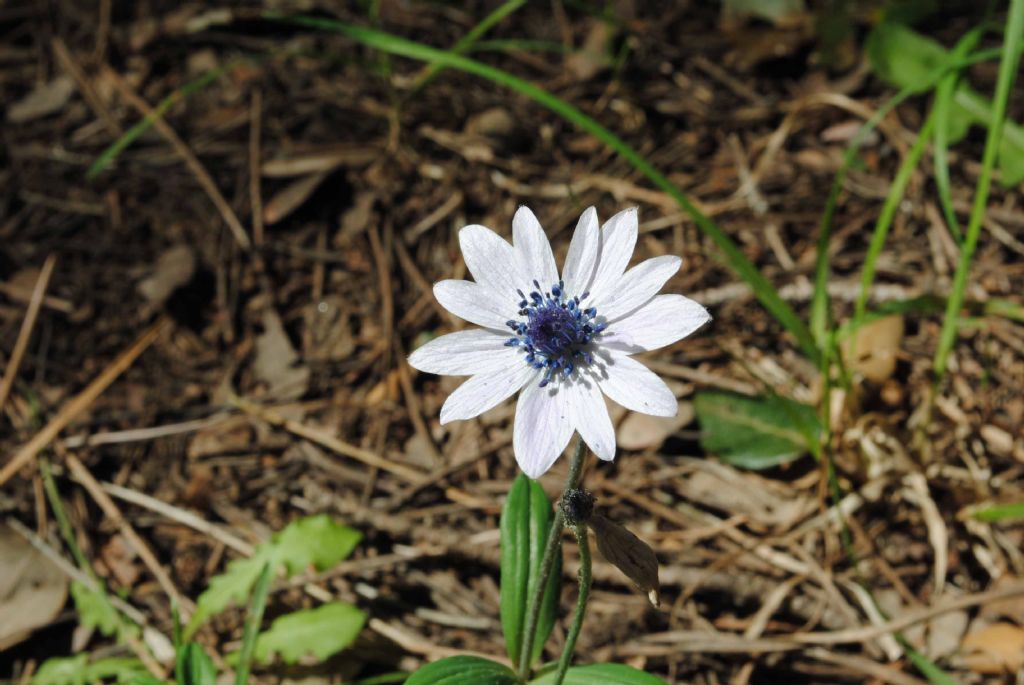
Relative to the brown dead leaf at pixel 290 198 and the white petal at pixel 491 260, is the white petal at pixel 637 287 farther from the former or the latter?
the brown dead leaf at pixel 290 198

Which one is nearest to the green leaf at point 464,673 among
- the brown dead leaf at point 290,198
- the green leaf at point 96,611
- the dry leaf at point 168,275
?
the green leaf at point 96,611

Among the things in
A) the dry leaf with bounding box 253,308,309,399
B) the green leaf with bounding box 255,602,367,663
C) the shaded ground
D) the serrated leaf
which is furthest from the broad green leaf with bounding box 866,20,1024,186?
the green leaf with bounding box 255,602,367,663

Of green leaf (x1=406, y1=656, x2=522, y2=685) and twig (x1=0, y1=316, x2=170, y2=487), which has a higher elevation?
twig (x1=0, y1=316, x2=170, y2=487)

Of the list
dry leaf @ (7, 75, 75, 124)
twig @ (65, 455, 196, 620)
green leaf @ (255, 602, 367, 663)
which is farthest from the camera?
dry leaf @ (7, 75, 75, 124)

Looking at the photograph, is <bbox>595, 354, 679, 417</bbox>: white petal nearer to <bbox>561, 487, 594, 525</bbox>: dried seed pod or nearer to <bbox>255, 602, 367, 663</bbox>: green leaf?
<bbox>561, 487, 594, 525</bbox>: dried seed pod

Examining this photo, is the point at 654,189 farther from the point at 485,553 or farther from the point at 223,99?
the point at 223,99

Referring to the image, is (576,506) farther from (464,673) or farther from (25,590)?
(25,590)

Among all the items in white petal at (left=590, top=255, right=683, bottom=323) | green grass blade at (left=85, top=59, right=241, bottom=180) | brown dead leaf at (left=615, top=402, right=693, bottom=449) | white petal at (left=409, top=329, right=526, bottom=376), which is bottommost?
brown dead leaf at (left=615, top=402, right=693, bottom=449)
